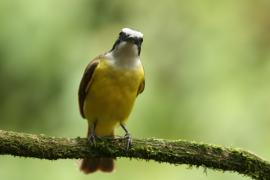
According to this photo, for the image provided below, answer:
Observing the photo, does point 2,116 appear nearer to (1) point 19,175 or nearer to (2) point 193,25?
(1) point 19,175

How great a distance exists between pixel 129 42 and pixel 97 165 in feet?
2.75

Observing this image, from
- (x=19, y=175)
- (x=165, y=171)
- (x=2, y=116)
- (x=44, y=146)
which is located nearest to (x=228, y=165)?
(x=44, y=146)

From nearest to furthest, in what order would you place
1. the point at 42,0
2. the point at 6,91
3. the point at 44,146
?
the point at 44,146 → the point at 42,0 → the point at 6,91

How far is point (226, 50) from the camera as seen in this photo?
19.7 ft

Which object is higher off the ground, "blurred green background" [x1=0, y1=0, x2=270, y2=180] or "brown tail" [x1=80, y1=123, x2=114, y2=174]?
"blurred green background" [x1=0, y1=0, x2=270, y2=180]

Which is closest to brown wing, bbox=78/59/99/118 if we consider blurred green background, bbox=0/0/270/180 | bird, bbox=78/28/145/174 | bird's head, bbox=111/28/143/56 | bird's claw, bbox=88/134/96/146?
bird, bbox=78/28/145/174

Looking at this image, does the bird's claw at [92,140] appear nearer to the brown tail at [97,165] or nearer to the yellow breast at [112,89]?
the yellow breast at [112,89]

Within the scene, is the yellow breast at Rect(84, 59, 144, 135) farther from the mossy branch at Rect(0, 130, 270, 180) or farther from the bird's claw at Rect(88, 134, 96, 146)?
the mossy branch at Rect(0, 130, 270, 180)

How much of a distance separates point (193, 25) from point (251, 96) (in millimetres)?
877

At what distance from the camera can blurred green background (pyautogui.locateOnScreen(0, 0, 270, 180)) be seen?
5.59 meters

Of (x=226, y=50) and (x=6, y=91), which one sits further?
(x=6, y=91)

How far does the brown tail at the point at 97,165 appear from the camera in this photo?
5.16m

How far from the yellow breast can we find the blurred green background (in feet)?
1.94

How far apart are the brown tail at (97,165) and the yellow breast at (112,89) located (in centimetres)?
39
